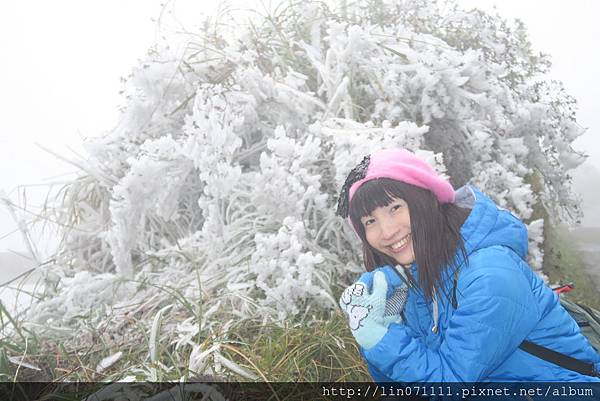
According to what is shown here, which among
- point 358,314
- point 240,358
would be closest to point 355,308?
point 358,314

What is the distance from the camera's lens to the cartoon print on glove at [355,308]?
2.07 meters

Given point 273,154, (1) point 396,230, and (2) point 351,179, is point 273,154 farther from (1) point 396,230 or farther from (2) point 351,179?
(1) point 396,230

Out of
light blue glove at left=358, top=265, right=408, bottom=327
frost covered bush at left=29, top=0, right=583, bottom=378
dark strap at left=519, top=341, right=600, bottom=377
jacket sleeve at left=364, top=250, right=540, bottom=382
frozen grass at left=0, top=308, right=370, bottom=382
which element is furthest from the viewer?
frost covered bush at left=29, top=0, right=583, bottom=378

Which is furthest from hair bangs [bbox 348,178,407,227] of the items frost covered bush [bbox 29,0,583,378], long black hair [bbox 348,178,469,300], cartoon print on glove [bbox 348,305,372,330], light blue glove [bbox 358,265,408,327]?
frost covered bush [bbox 29,0,583,378]

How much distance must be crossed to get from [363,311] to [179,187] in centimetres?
222

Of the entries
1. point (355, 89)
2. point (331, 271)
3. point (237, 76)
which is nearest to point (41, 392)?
point (331, 271)

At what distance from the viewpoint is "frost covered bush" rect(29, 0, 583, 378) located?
329 cm

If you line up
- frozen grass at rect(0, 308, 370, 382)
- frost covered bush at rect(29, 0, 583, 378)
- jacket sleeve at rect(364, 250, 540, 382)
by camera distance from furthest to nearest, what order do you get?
frost covered bush at rect(29, 0, 583, 378) → frozen grass at rect(0, 308, 370, 382) → jacket sleeve at rect(364, 250, 540, 382)

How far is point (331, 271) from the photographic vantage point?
11.4ft

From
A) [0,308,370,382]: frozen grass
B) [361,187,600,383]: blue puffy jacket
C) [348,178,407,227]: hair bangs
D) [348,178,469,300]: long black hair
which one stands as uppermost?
[348,178,407,227]: hair bangs

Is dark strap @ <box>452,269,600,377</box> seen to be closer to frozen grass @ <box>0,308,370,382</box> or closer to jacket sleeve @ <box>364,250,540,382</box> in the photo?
jacket sleeve @ <box>364,250,540,382</box>

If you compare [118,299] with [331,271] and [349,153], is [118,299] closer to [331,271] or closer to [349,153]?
[331,271]

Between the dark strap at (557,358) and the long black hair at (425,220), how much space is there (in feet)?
1.29

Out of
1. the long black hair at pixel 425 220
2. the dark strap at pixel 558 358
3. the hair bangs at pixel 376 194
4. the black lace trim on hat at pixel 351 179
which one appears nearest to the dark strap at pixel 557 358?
the dark strap at pixel 558 358
